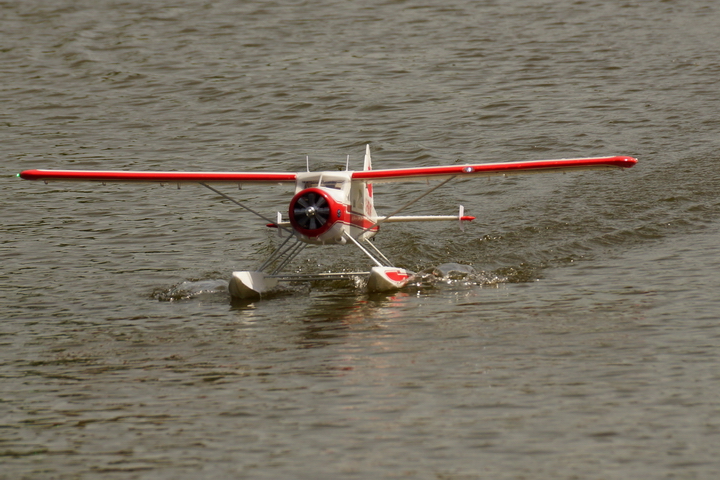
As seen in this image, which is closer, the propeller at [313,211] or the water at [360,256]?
the water at [360,256]

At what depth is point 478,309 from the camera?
12.0 metres

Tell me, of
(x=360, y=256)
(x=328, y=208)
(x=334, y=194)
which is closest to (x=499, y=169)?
(x=334, y=194)

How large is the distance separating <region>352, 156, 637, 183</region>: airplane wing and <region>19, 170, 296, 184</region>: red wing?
1.20 metres

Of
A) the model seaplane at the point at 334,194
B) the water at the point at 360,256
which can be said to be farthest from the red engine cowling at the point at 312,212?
the water at the point at 360,256

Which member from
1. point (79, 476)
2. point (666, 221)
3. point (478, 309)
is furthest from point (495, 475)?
point (666, 221)

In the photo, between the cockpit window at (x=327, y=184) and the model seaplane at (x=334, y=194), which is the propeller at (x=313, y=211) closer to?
the model seaplane at (x=334, y=194)

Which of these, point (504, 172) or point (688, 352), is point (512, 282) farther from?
point (688, 352)

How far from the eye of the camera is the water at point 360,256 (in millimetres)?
7949

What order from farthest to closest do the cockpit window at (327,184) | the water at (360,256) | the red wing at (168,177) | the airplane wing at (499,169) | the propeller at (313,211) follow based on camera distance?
1. the red wing at (168,177)
2. the cockpit window at (327,184)
3. the airplane wing at (499,169)
4. the propeller at (313,211)
5. the water at (360,256)

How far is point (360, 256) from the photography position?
1559 centimetres

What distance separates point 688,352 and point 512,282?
4056mm

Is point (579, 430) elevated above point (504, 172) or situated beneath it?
situated beneath

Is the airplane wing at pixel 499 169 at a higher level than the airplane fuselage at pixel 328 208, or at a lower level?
higher

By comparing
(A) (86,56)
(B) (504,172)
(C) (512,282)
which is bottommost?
(C) (512,282)
